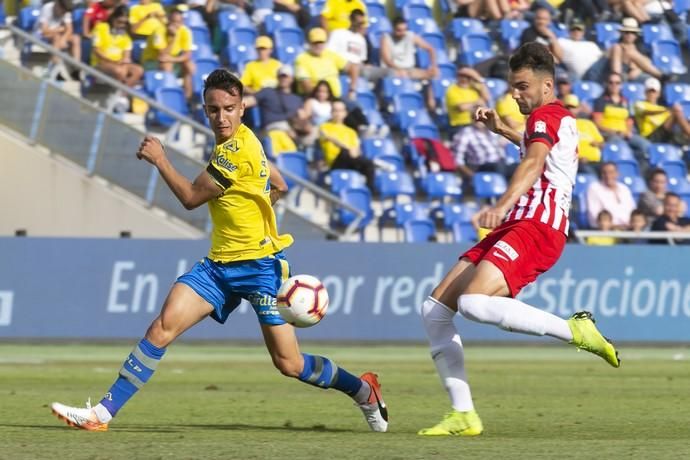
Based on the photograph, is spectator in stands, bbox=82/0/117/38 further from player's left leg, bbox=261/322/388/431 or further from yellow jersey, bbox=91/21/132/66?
player's left leg, bbox=261/322/388/431

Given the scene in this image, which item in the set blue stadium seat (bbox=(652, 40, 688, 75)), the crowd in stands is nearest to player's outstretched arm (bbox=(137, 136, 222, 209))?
the crowd in stands

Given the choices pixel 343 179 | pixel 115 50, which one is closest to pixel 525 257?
pixel 343 179

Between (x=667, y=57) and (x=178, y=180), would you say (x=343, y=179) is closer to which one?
(x=667, y=57)

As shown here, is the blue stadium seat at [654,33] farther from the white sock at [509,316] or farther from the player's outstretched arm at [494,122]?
the white sock at [509,316]

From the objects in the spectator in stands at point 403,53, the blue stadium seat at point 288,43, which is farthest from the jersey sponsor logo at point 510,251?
the spectator in stands at point 403,53

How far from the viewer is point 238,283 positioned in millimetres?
9156

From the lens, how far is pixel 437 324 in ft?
29.2

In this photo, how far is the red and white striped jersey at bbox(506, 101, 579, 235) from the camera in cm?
870

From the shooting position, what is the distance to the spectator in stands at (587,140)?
23.2m

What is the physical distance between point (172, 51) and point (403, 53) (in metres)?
3.87

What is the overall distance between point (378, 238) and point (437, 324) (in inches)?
511

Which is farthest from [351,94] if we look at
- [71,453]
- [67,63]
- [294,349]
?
[71,453]

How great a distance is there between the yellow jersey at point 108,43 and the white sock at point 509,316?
14.6 meters

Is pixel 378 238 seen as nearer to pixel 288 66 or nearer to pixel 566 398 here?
pixel 288 66
